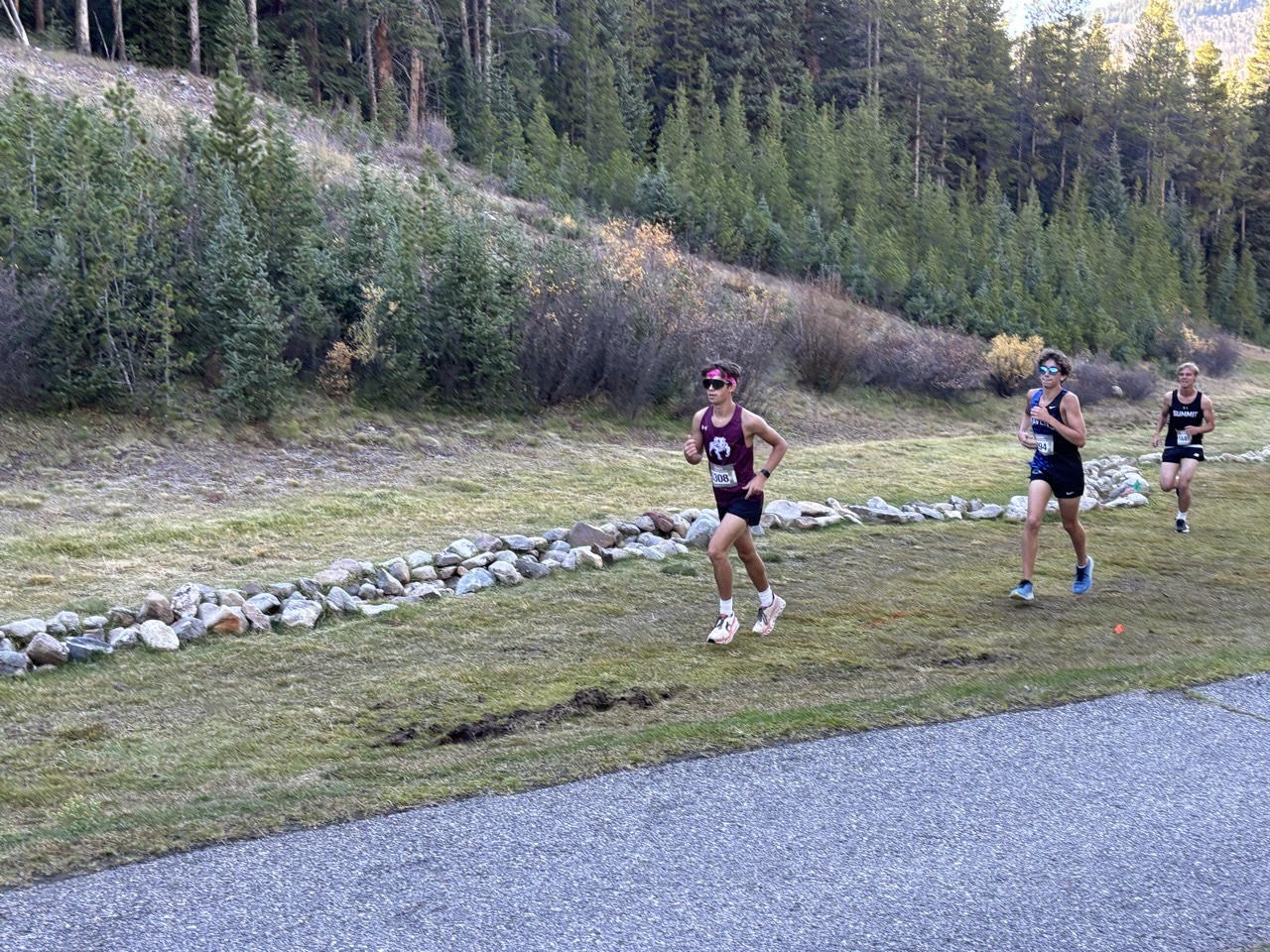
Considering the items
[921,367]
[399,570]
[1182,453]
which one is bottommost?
→ [399,570]

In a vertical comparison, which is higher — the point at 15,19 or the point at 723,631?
the point at 15,19

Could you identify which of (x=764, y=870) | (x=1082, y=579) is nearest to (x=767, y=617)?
(x=1082, y=579)

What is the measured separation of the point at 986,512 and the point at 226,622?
29.0ft

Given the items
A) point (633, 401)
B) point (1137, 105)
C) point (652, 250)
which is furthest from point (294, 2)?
point (1137, 105)

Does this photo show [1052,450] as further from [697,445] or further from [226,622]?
[226,622]

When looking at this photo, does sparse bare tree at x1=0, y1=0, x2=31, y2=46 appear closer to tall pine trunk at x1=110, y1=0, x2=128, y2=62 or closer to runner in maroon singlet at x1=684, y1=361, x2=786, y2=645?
tall pine trunk at x1=110, y1=0, x2=128, y2=62

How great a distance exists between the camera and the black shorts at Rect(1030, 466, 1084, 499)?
29.1ft

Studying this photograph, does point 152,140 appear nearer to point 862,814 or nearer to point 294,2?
point 862,814

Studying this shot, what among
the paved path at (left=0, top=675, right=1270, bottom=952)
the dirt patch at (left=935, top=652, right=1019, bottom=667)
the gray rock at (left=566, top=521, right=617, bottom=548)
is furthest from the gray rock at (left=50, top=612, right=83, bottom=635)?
the dirt patch at (left=935, top=652, right=1019, bottom=667)

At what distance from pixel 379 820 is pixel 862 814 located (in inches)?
81.4

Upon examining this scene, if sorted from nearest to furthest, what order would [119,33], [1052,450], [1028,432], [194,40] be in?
[1052,450], [1028,432], [119,33], [194,40]

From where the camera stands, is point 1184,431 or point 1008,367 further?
point 1008,367

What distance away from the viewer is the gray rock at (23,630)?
7.15 meters

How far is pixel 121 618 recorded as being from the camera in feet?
24.8
